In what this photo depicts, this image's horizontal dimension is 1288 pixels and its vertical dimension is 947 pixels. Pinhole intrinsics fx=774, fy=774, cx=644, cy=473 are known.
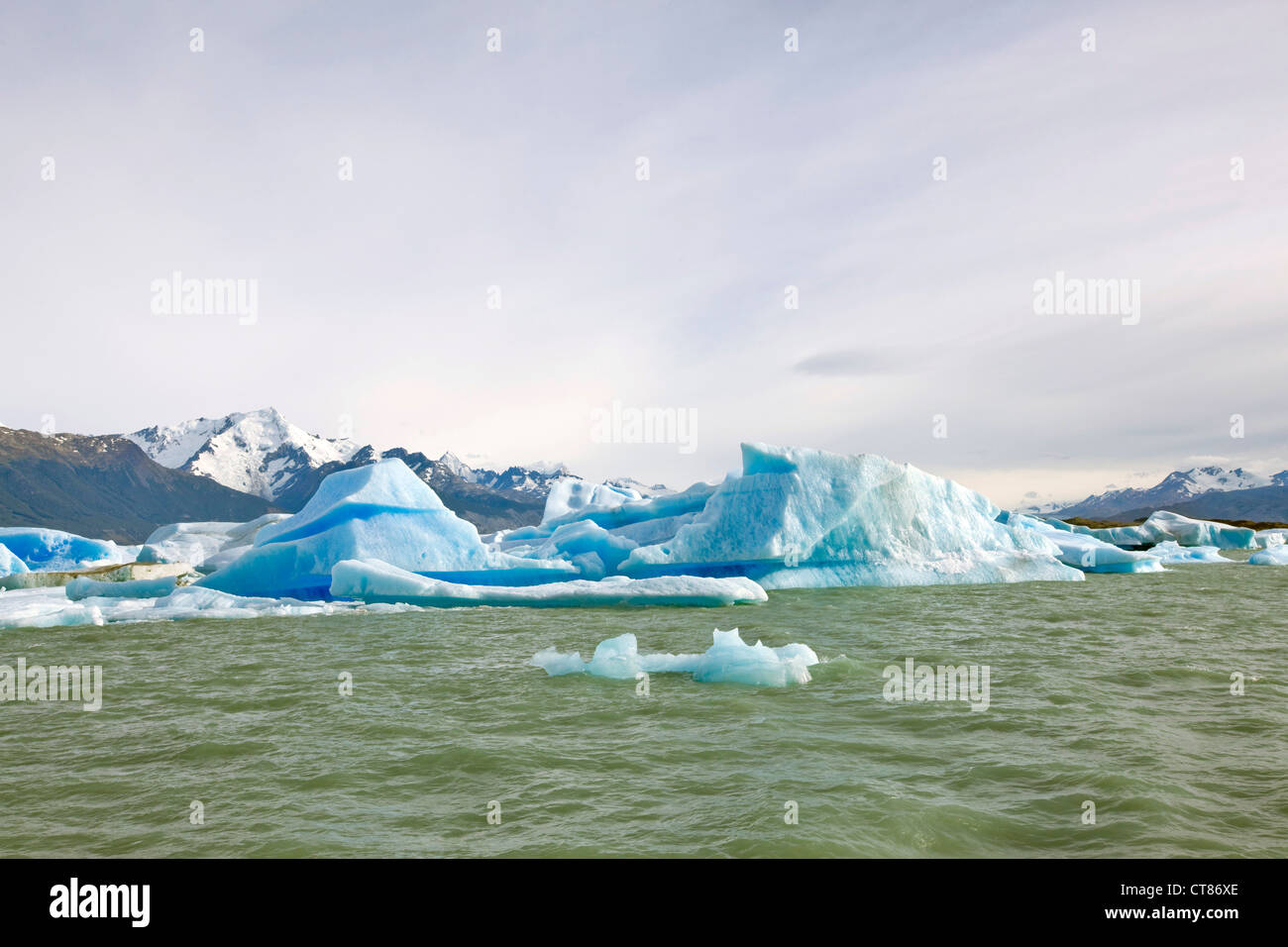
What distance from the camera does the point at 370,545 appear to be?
21.0 meters

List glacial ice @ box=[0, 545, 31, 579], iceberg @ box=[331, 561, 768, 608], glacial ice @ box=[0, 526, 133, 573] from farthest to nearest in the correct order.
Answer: glacial ice @ box=[0, 526, 133, 573], glacial ice @ box=[0, 545, 31, 579], iceberg @ box=[331, 561, 768, 608]

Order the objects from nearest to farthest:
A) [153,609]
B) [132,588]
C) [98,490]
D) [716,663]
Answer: [716,663] < [153,609] < [132,588] < [98,490]

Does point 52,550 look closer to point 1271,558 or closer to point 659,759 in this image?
point 659,759

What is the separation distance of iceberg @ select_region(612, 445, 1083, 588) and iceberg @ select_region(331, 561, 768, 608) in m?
1.94

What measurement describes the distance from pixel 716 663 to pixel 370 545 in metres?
15.0

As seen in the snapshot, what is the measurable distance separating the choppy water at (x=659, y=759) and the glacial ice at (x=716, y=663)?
0.72 feet

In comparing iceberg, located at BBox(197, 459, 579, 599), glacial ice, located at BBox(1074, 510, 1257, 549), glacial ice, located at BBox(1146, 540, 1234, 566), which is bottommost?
glacial ice, located at BBox(1146, 540, 1234, 566)

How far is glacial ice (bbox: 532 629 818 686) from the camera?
26.9 feet

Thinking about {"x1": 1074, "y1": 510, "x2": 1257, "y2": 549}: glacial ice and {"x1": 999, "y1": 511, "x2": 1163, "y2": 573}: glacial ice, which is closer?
{"x1": 999, "y1": 511, "x2": 1163, "y2": 573}: glacial ice

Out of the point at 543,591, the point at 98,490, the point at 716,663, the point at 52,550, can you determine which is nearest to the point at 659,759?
the point at 716,663

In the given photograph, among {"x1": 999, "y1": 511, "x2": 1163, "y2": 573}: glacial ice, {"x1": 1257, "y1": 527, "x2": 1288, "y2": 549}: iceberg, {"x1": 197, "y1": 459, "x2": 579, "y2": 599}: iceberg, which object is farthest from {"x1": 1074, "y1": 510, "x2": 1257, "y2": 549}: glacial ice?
{"x1": 197, "y1": 459, "x2": 579, "y2": 599}: iceberg

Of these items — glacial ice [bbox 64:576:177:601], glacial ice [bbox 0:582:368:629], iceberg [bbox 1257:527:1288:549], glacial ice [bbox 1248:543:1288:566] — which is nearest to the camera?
glacial ice [bbox 0:582:368:629]

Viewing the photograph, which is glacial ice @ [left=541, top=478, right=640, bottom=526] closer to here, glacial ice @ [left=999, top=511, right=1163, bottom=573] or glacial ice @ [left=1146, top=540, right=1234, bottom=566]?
glacial ice @ [left=999, top=511, right=1163, bottom=573]
